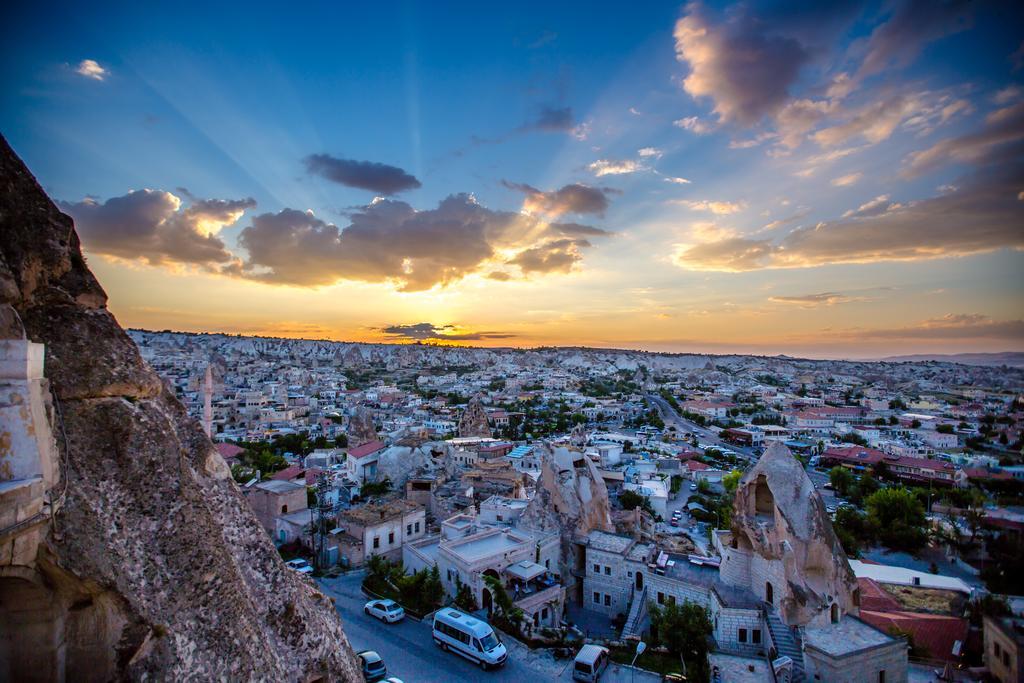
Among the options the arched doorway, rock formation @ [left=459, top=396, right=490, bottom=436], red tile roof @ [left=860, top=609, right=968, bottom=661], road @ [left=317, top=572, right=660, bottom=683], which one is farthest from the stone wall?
rock formation @ [left=459, top=396, right=490, bottom=436]

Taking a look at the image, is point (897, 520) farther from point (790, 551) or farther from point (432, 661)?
point (432, 661)

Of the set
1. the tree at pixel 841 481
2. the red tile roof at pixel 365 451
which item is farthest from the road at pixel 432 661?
the tree at pixel 841 481

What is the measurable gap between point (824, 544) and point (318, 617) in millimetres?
12777

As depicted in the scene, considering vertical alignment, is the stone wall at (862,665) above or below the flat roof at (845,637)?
below

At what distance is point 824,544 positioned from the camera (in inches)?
563

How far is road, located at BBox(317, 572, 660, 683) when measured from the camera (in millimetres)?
13281

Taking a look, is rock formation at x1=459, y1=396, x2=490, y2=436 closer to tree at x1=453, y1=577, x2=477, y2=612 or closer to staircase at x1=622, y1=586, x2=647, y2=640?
staircase at x1=622, y1=586, x2=647, y2=640

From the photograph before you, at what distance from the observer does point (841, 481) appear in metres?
41.8

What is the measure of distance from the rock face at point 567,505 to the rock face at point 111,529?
1456cm

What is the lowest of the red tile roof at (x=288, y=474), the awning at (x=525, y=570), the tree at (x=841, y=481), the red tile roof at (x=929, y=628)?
the tree at (x=841, y=481)

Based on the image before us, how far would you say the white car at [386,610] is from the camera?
53.0 ft

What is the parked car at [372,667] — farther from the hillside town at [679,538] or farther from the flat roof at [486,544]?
the flat roof at [486,544]

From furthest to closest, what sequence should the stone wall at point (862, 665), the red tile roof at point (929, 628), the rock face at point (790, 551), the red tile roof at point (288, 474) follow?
the red tile roof at point (288, 474)
the red tile roof at point (929, 628)
the rock face at point (790, 551)
the stone wall at point (862, 665)

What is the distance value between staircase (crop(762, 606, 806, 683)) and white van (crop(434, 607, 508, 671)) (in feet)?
22.5
